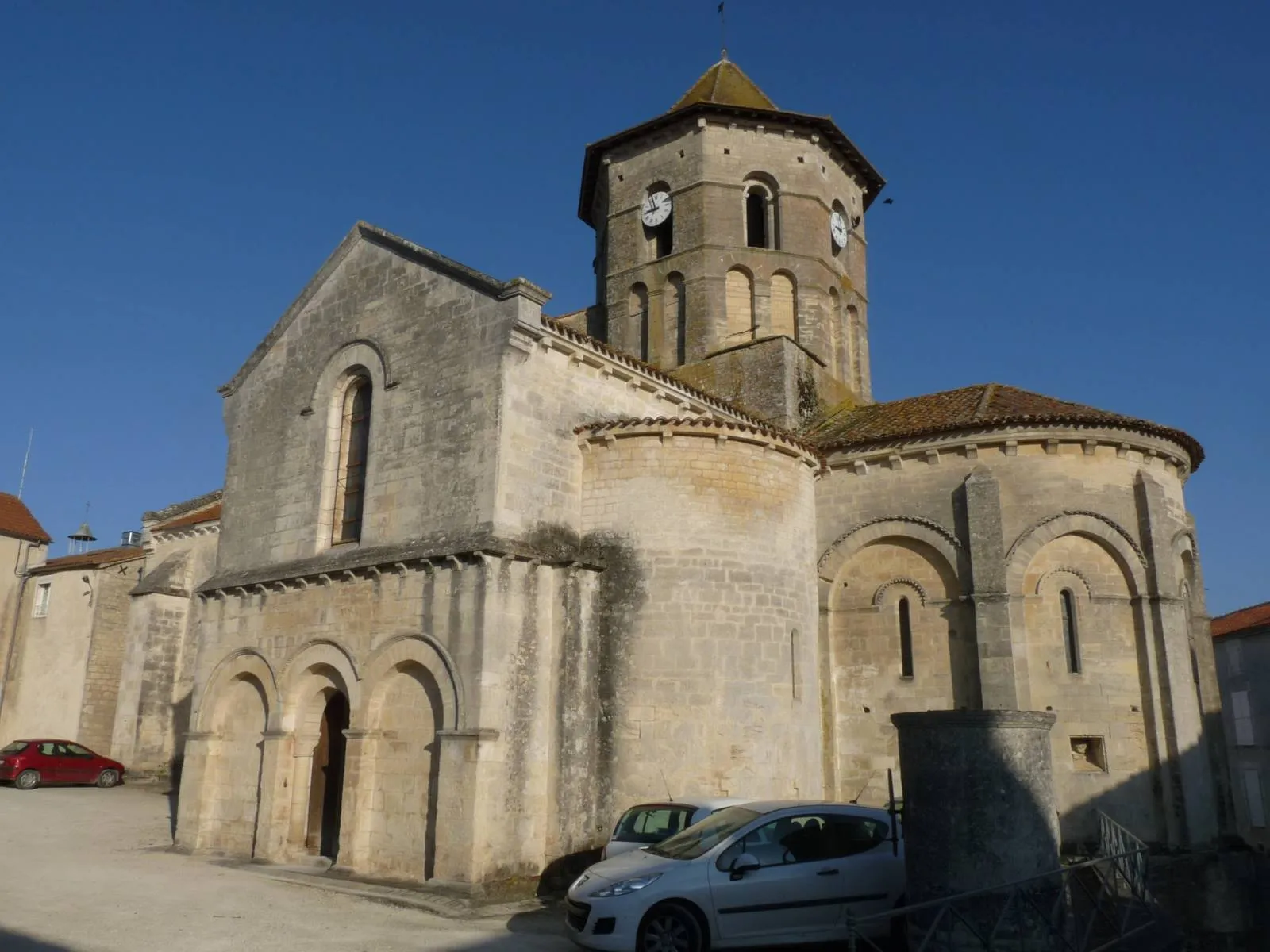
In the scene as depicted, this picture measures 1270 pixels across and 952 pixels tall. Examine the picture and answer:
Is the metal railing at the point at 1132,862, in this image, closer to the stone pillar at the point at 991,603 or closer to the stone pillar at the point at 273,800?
the stone pillar at the point at 991,603

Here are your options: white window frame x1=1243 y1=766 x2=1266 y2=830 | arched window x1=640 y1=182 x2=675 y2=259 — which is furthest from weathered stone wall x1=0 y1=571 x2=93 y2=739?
white window frame x1=1243 y1=766 x2=1266 y2=830

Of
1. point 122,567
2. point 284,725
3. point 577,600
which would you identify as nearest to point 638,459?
point 577,600

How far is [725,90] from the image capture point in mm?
24109

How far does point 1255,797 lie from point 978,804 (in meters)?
28.0

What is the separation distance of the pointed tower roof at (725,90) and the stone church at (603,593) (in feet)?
28.9

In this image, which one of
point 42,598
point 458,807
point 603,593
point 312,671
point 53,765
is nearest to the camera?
point 458,807

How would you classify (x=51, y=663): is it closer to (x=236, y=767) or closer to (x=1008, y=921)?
(x=236, y=767)

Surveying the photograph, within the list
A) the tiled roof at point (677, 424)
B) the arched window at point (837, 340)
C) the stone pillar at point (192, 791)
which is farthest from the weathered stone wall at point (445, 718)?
the arched window at point (837, 340)

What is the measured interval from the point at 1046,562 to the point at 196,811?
556 inches

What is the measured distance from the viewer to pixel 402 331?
1461 cm

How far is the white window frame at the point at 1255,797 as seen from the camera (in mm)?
28766

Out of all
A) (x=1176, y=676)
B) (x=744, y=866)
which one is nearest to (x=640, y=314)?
(x=1176, y=676)

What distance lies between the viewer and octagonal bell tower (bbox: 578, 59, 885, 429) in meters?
21.5

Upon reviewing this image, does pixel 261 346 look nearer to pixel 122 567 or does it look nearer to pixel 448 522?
pixel 448 522
